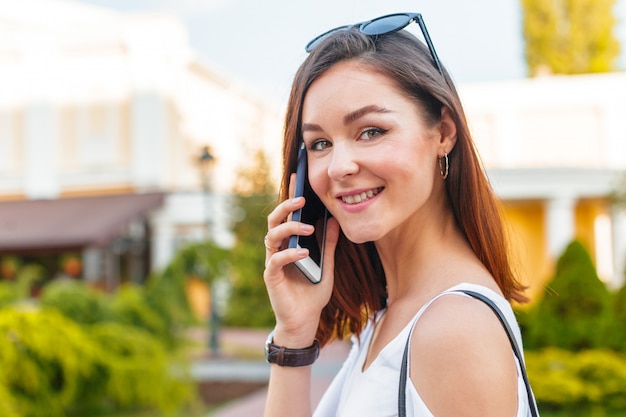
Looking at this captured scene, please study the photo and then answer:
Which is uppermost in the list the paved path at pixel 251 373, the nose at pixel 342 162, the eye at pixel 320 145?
the eye at pixel 320 145

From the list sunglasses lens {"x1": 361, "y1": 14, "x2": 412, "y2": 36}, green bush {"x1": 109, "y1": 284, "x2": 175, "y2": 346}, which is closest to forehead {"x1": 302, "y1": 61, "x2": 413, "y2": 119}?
sunglasses lens {"x1": 361, "y1": 14, "x2": 412, "y2": 36}

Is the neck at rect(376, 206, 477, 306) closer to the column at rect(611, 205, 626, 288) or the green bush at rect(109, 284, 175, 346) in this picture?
the green bush at rect(109, 284, 175, 346)

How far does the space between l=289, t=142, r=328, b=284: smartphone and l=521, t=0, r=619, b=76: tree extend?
35642 mm

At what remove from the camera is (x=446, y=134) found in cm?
141

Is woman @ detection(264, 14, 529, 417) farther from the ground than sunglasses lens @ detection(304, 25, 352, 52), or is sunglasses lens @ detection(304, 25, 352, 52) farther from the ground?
sunglasses lens @ detection(304, 25, 352, 52)

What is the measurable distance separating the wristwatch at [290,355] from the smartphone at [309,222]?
0.16 m

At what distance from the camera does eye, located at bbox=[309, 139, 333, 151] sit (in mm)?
1397

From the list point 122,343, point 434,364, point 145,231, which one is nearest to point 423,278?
point 434,364

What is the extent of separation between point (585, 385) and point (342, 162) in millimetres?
7072

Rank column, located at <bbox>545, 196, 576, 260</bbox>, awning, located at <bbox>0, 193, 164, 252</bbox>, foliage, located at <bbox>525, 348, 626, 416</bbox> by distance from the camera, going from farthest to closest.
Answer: column, located at <bbox>545, 196, 576, 260</bbox>, awning, located at <bbox>0, 193, 164, 252</bbox>, foliage, located at <bbox>525, 348, 626, 416</bbox>

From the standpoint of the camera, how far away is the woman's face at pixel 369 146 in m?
1.29

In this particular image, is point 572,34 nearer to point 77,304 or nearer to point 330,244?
point 77,304

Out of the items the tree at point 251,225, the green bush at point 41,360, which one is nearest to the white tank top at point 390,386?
the green bush at point 41,360

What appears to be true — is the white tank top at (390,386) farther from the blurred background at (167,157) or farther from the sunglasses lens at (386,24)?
the blurred background at (167,157)
